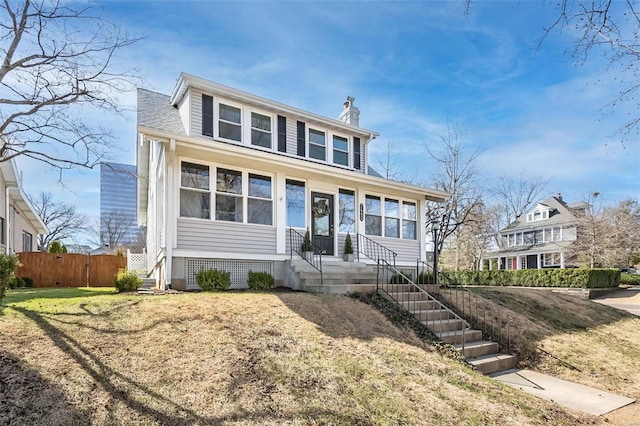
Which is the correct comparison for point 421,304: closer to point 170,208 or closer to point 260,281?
point 260,281

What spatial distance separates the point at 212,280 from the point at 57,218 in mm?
39725

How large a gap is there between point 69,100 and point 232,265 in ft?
18.2

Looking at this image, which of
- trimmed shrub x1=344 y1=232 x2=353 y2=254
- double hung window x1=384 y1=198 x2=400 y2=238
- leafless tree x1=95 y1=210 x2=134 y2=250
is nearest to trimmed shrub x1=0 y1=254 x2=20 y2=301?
trimmed shrub x1=344 y1=232 x2=353 y2=254

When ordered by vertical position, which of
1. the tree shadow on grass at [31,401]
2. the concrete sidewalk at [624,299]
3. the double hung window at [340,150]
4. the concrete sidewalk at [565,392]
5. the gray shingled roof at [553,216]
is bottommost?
the concrete sidewalk at [624,299]

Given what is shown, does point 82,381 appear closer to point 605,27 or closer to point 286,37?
point 605,27

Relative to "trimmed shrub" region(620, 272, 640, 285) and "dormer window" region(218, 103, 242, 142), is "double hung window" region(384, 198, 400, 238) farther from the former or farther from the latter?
"trimmed shrub" region(620, 272, 640, 285)

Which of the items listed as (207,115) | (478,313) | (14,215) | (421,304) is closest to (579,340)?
(478,313)

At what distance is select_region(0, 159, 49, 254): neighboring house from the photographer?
48.9 feet

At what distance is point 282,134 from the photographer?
43.9 ft

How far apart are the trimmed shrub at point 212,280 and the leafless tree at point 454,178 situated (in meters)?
15.7

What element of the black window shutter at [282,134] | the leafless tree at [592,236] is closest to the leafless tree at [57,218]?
the black window shutter at [282,134]

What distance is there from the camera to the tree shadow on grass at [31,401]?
3.52m

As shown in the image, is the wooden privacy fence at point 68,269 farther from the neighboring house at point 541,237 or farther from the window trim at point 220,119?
the neighboring house at point 541,237

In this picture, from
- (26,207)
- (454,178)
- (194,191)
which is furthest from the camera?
(454,178)
